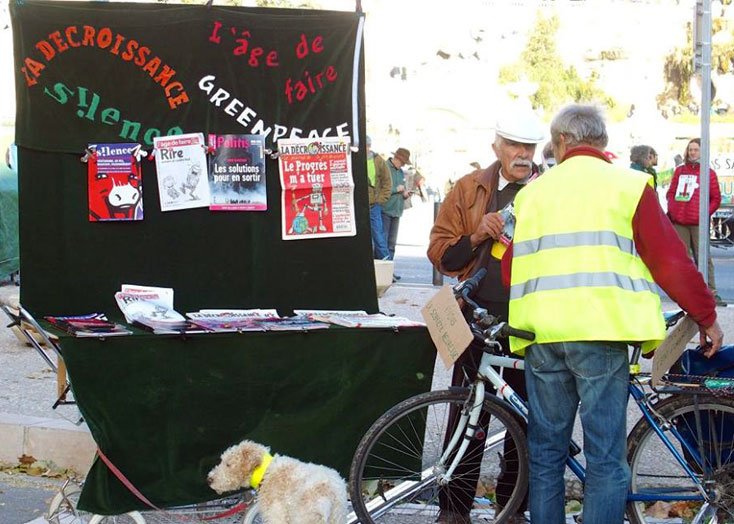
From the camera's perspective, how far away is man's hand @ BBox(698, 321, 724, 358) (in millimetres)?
4066

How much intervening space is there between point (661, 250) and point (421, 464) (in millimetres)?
1710

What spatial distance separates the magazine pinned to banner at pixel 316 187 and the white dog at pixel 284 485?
2043mm

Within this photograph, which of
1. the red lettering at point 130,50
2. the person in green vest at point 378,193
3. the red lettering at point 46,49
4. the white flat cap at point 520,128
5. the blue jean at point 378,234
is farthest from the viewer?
the blue jean at point 378,234

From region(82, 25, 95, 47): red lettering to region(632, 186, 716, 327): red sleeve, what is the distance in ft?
10.3

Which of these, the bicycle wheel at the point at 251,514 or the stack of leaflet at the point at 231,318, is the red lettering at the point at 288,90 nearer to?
the stack of leaflet at the point at 231,318

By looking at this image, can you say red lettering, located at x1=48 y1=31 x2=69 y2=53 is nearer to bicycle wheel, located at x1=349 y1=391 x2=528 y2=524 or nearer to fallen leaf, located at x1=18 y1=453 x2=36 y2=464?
fallen leaf, located at x1=18 y1=453 x2=36 y2=464

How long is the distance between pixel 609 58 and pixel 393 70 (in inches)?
388

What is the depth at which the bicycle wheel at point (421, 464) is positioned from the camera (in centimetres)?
437

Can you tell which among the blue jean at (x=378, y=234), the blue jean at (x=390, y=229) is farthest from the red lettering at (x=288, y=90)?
the blue jean at (x=390, y=229)

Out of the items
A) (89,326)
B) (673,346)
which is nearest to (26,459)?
(89,326)

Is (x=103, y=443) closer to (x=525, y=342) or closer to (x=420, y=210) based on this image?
(x=525, y=342)

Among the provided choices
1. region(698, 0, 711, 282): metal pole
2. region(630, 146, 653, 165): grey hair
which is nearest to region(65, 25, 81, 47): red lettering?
region(698, 0, 711, 282): metal pole

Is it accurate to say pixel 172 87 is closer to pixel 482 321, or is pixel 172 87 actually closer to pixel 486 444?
pixel 482 321

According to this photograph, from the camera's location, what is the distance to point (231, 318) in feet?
16.8
